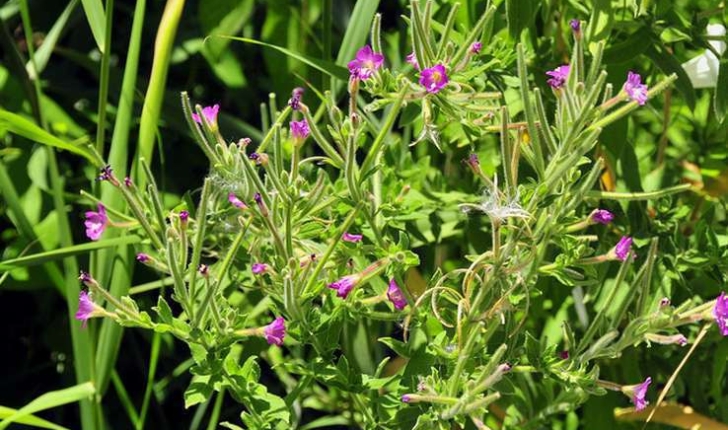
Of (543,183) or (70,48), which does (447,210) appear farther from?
(70,48)

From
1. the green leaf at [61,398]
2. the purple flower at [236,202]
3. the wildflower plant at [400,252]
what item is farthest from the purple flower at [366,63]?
the green leaf at [61,398]

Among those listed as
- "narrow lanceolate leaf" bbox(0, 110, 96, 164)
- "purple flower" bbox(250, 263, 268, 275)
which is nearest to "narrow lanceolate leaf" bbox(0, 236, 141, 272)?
"narrow lanceolate leaf" bbox(0, 110, 96, 164)

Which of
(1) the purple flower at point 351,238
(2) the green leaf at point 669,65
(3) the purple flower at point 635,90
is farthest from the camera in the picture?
(2) the green leaf at point 669,65

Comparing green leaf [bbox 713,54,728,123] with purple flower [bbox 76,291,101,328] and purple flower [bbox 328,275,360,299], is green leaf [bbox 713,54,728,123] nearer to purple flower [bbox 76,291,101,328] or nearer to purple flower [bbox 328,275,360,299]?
purple flower [bbox 328,275,360,299]

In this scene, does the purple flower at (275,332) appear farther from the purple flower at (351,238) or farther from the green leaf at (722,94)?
the green leaf at (722,94)

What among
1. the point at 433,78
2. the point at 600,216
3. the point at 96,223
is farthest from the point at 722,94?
the point at 96,223

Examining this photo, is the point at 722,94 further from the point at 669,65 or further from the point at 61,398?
the point at 61,398

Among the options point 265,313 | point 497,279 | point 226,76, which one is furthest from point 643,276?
point 226,76
